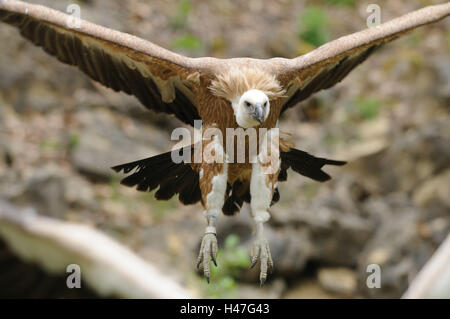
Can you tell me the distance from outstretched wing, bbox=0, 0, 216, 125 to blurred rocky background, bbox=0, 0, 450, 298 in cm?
163

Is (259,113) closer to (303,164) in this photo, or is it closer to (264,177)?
(264,177)

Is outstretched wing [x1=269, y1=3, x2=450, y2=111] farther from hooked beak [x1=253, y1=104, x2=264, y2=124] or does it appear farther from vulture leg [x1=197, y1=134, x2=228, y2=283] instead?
vulture leg [x1=197, y1=134, x2=228, y2=283]

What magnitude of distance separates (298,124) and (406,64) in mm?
2124

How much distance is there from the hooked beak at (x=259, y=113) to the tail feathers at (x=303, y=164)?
79 centimetres

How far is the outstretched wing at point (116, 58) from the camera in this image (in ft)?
9.14

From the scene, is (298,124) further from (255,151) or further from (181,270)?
(255,151)

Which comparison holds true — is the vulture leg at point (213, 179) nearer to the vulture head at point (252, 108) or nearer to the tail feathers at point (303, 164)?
the vulture head at point (252, 108)

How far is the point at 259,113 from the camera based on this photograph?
8.00ft

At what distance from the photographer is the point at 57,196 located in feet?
19.8

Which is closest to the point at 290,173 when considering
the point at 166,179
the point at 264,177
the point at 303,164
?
the point at 303,164

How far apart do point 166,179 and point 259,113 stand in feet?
3.12

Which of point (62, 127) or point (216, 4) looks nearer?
point (62, 127)

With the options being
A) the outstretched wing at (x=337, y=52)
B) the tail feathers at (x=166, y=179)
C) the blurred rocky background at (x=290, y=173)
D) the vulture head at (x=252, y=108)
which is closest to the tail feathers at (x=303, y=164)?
the outstretched wing at (x=337, y=52)

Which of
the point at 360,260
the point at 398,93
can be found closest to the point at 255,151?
the point at 360,260
